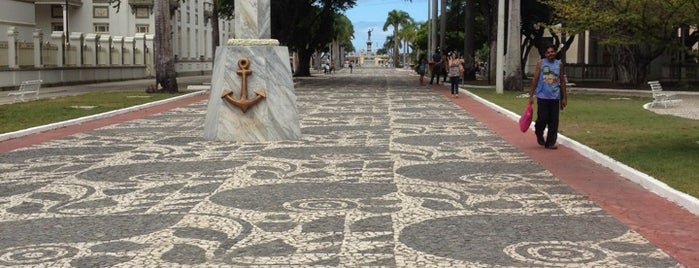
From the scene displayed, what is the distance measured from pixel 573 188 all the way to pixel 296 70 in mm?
51325

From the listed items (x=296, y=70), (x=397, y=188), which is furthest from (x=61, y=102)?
(x=296, y=70)

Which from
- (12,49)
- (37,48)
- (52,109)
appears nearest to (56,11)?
(37,48)

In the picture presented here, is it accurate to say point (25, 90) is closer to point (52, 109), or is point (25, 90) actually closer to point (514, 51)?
point (52, 109)

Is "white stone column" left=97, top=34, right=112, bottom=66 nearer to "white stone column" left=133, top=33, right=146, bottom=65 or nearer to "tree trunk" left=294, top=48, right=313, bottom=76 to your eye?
"white stone column" left=133, top=33, right=146, bottom=65

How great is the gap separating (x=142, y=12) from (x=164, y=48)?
2536 cm

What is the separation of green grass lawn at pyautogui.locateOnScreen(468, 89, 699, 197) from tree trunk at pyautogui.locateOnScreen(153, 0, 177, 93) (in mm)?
12881

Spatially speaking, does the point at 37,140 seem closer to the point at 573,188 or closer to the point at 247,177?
the point at 247,177

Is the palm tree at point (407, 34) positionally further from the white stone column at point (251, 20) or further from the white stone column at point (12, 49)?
the white stone column at point (251, 20)

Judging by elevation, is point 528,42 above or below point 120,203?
above

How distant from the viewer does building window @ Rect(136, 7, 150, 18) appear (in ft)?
167

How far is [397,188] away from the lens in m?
8.05

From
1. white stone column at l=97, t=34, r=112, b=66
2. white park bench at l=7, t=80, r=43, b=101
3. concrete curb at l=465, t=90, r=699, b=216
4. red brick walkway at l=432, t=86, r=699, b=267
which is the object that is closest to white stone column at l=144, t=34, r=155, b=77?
white stone column at l=97, t=34, r=112, b=66

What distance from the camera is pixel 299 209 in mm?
6930

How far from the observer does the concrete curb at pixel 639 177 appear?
7.05 metres
